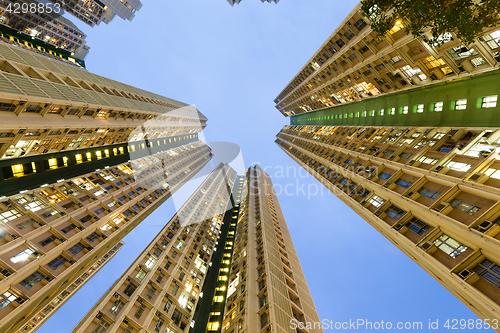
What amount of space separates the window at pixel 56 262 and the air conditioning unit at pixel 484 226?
48.7 m

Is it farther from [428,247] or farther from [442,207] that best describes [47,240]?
[442,207]

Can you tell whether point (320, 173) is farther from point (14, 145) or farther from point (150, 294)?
point (14, 145)

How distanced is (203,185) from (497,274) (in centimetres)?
8812

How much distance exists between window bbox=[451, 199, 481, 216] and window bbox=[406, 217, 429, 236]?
3553mm

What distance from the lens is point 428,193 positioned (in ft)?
73.4

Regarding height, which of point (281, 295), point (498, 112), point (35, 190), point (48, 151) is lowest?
point (281, 295)

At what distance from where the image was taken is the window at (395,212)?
25.2m

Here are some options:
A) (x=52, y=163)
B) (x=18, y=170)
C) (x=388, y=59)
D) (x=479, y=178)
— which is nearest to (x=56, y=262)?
(x=18, y=170)

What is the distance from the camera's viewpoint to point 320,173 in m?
53.6

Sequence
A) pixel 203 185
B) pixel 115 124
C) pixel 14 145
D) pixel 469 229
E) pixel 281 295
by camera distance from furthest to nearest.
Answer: pixel 203 185 → pixel 115 124 → pixel 281 295 → pixel 14 145 → pixel 469 229

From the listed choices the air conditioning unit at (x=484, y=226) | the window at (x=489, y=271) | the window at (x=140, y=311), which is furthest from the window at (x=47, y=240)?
the air conditioning unit at (x=484, y=226)

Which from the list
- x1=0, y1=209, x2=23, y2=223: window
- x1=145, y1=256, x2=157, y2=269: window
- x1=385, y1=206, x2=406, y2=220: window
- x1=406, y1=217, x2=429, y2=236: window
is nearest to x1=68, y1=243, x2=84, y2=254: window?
x1=0, y1=209, x2=23, y2=223: window

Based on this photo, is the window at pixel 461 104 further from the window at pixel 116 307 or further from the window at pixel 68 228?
the window at pixel 68 228

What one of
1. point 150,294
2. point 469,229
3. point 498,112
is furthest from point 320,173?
point 150,294
